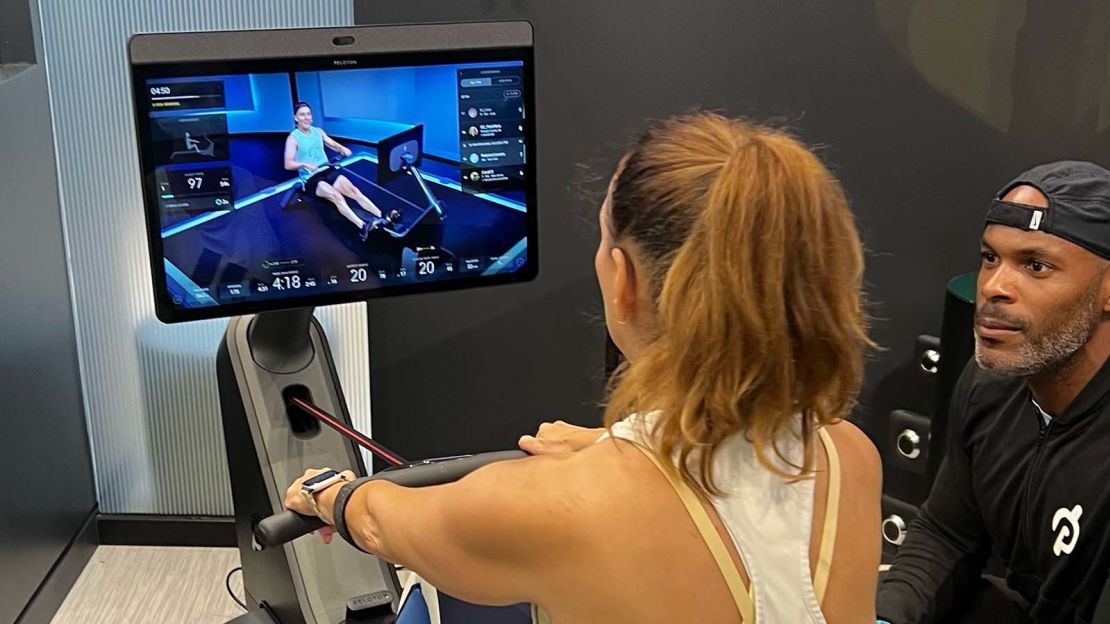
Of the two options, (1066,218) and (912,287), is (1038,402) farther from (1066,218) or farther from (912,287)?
(912,287)

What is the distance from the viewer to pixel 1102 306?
6.28 feet

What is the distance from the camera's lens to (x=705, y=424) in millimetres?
1245

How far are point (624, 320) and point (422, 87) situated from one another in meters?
0.79

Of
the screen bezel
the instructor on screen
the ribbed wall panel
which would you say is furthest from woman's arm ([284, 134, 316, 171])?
the ribbed wall panel

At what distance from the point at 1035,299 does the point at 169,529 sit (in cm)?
214

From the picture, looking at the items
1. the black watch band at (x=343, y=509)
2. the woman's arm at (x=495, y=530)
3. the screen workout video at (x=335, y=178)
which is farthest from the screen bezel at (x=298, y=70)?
the woman's arm at (x=495, y=530)

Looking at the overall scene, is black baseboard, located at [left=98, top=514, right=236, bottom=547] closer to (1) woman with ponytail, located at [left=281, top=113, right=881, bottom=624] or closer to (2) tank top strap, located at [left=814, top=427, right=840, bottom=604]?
(1) woman with ponytail, located at [left=281, top=113, right=881, bottom=624]

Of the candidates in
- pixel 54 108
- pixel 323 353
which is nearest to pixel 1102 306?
pixel 323 353

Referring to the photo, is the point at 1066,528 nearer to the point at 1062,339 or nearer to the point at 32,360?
the point at 1062,339

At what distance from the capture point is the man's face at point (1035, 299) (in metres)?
1.92

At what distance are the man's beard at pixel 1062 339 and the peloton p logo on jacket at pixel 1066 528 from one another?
9.0 inches

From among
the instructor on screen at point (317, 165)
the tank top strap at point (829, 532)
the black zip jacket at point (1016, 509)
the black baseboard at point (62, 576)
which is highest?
the instructor on screen at point (317, 165)

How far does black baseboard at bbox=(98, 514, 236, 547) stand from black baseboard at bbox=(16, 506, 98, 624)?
45mm

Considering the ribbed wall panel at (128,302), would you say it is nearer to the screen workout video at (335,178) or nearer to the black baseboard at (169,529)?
the black baseboard at (169,529)
